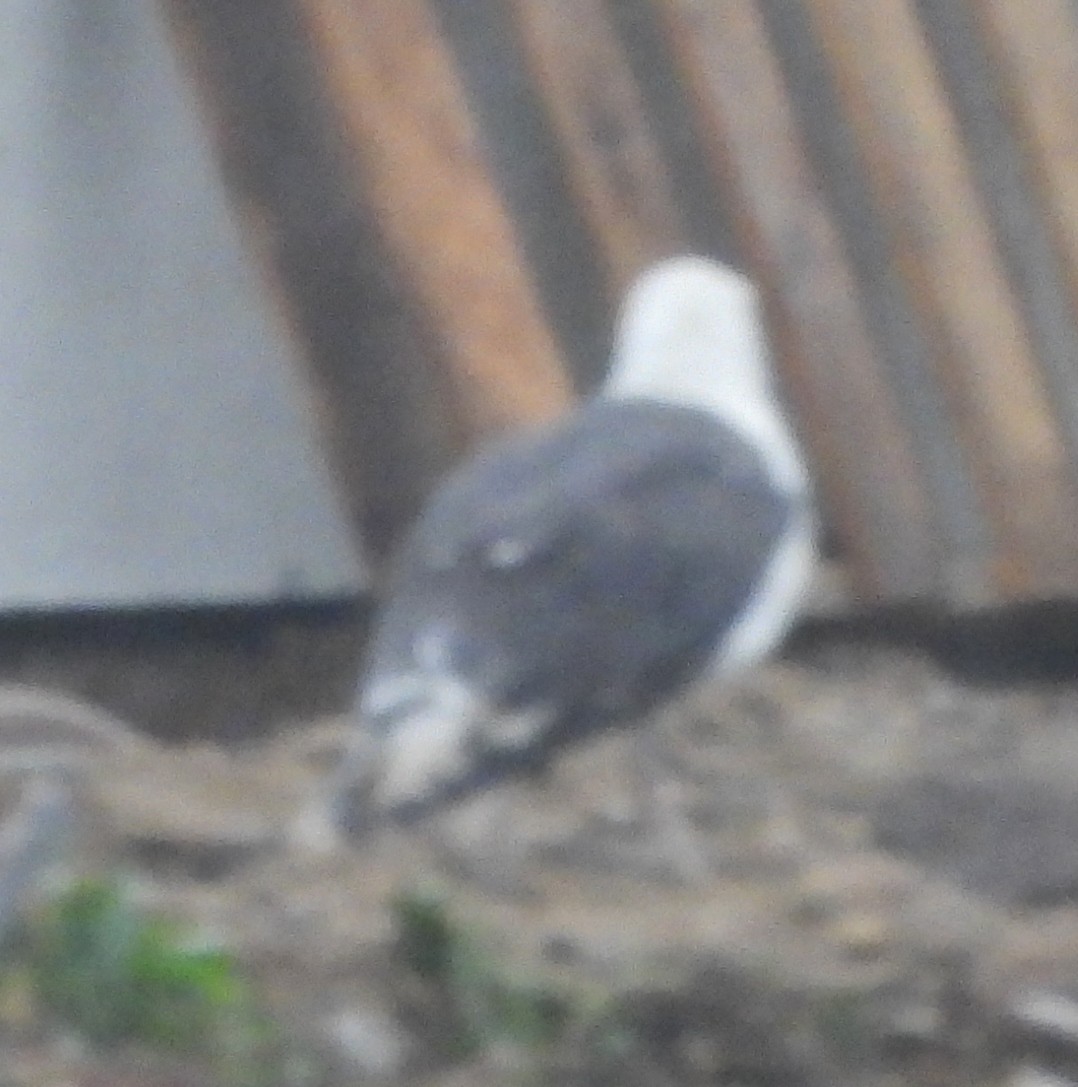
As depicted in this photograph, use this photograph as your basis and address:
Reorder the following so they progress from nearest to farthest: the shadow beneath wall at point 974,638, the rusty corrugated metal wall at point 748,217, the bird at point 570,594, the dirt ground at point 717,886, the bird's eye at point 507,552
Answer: the dirt ground at point 717,886 → the bird at point 570,594 → the bird's eye at point 507,552 → the rusty corrugated metal wall at point 748,217 → the shadow beneath wall at point 974,638

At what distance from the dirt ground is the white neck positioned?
578mm

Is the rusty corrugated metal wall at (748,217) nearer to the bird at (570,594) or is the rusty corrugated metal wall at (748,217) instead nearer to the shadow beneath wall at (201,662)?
the bird at (570,594)

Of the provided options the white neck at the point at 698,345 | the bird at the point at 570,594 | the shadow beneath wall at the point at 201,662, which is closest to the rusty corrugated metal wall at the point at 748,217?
the white neck at the point at 698,345

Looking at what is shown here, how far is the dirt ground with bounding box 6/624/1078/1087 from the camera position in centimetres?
324

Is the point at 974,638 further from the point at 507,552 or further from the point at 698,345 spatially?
the point at 507,552

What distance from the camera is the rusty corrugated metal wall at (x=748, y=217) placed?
5176mm

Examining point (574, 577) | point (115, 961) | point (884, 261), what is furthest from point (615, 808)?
point (115, 961)

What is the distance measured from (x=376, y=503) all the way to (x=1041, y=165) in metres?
1.33

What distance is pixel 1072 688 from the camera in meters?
5.74

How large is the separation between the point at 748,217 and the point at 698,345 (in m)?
0.30

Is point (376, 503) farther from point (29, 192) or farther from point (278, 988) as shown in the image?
point (278, 988)

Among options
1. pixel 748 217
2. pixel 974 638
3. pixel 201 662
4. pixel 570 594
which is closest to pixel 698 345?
pixel 748 217

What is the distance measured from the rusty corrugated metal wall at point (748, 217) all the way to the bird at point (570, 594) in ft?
0.99

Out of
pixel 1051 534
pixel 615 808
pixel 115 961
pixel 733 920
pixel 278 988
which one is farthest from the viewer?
pixel 1051 534
